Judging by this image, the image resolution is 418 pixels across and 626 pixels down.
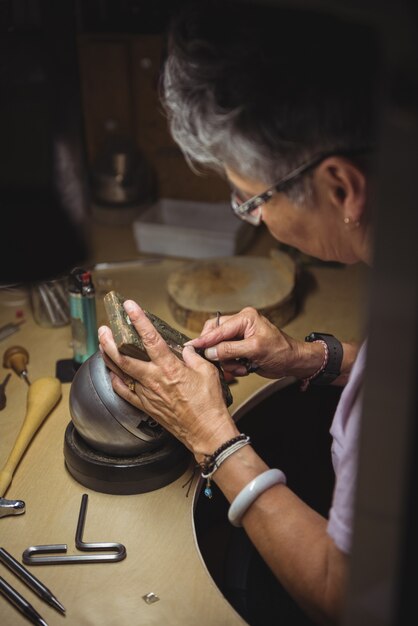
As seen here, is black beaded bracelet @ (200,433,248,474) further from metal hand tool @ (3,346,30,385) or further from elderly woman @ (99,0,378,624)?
metal hand tool @ (3,346,30,385)

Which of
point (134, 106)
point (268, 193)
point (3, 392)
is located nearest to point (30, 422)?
point (3, 392)

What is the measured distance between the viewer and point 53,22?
113 cm

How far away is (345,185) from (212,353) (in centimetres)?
55

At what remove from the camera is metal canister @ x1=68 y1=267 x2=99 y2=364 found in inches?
69.1

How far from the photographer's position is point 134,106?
275 cm

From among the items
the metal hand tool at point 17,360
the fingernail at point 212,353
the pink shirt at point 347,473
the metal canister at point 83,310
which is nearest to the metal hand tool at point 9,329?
the metal hand tool at point 17,360

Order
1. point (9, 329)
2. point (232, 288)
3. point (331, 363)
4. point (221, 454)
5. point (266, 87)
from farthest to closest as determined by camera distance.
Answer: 1. point (232, 288)
2. point (9, 329)
3. point (331, 363)
4. point (221, 454)
5. point (266, 87)

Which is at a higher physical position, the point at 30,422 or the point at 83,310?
the point at 83,310

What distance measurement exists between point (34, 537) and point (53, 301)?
0.82m

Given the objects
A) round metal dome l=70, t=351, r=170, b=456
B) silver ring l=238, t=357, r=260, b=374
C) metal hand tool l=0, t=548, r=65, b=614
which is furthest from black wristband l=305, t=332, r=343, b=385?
metal hand tool l=0, t=548, r=65, b=614

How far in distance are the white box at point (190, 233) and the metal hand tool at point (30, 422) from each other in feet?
2.90

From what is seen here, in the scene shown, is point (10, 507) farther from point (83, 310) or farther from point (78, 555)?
point (83, 310)

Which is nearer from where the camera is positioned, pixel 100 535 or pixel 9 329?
pixel 100 535

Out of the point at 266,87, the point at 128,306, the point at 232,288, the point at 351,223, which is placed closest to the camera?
the point at 266,87
